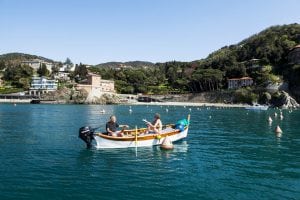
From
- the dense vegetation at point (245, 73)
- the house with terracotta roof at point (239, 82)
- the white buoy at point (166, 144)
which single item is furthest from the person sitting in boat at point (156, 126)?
the house with terracotta roof at point (239, 82)

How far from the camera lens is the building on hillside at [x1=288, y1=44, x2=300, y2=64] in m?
148

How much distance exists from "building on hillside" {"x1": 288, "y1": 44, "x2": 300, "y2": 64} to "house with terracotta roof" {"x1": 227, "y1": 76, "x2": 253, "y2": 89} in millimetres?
18268

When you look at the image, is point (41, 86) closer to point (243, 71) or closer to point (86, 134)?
point (243, 71)

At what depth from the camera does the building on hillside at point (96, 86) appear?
166375 millimetres

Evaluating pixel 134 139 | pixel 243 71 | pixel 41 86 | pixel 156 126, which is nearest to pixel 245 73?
pixel 243 71

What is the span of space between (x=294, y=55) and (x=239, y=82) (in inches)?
973

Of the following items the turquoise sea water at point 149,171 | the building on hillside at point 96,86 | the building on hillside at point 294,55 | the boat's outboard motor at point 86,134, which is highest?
the building on hillside at point 294,55

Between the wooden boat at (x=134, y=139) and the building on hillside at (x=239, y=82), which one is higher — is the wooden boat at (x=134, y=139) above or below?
below

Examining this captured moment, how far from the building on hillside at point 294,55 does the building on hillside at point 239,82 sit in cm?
1827

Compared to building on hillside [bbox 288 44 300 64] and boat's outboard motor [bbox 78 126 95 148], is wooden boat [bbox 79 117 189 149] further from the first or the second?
building on hillside [bbox 288 44 300 64]

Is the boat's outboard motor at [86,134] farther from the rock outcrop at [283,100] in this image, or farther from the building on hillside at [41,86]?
the building on hillside at [41,86]

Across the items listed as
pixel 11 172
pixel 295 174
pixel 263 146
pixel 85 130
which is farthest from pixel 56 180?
pixel 263 146

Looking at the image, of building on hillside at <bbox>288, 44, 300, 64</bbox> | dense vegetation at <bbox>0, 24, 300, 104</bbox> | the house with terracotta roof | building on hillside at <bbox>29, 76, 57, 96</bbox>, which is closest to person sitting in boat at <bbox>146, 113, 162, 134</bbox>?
dense vegetation at <bbox>0, 24, 300, 104</bbox>

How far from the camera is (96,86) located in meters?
172
